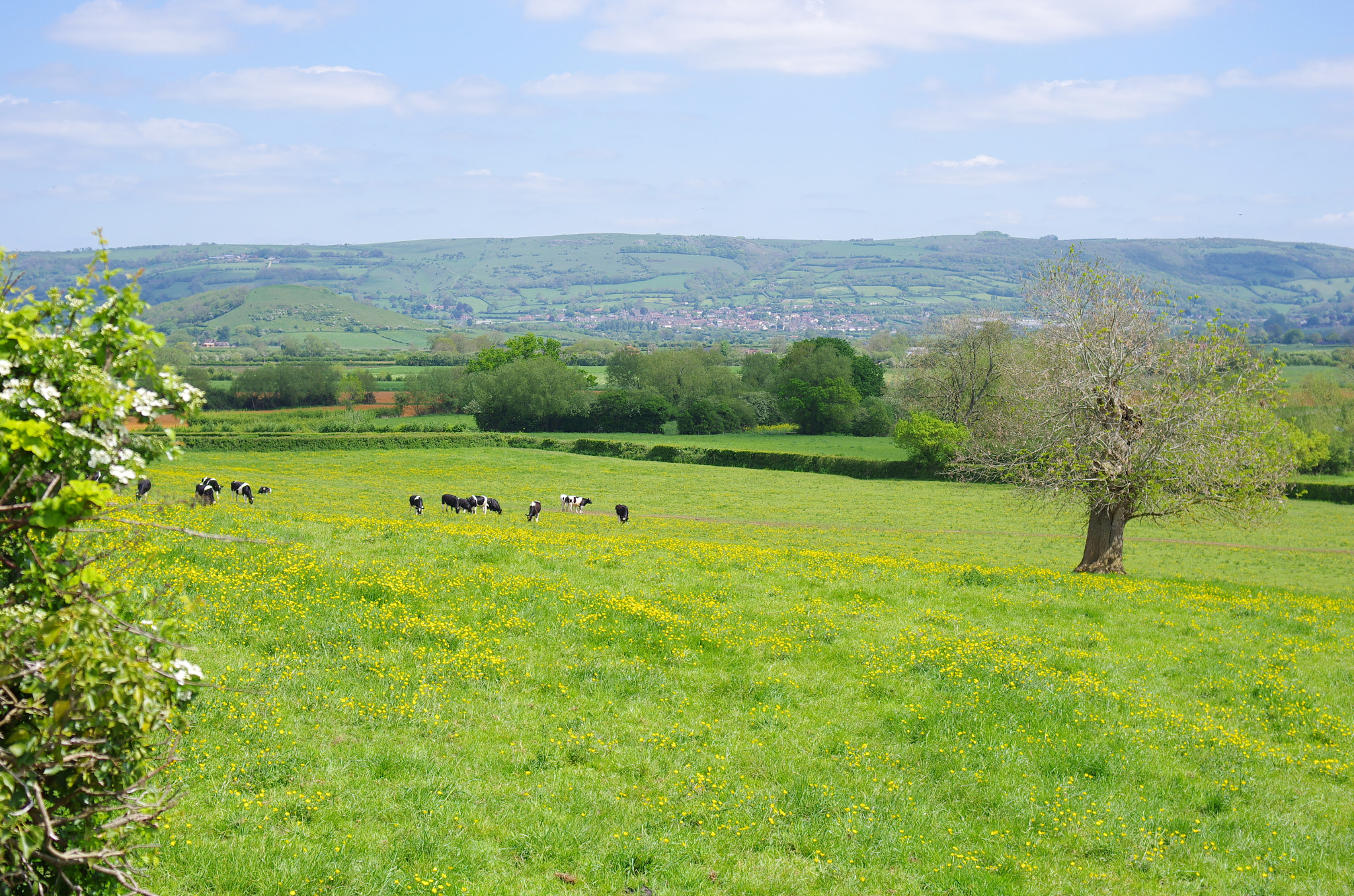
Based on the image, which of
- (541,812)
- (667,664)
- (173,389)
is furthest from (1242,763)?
(173,389)

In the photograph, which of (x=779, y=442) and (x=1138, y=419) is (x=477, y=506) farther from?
(x=779, y=442)

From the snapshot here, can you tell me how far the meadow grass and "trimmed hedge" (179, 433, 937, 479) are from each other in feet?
213

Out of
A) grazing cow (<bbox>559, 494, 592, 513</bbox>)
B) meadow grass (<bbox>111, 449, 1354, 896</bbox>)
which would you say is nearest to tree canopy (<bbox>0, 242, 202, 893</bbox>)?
meadow grass (<bbox>111, 449, 1354, 896</bbox>)

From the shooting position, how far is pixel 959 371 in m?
98.8

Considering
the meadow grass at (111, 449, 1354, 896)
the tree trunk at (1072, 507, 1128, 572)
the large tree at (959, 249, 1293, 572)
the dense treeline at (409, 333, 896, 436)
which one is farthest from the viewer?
the dense treeline at (409, 333, 896, 436)

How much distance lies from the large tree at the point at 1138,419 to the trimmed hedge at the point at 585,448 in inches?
2293

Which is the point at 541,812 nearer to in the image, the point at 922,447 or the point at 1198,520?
the point at 1198,520

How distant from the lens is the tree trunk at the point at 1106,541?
29156mm

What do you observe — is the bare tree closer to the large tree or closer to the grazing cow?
the grazing cow

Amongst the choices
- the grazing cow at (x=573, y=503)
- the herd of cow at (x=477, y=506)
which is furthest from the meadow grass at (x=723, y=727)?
the grazing cow at (x=573, y=503)

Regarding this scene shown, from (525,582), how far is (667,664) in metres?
4.51

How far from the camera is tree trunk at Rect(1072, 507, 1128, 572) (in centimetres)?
2916

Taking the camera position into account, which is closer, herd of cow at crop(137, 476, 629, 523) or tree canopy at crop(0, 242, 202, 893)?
tree canopy at crop(0, 242, 202, 893)

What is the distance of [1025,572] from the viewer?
26062mm
